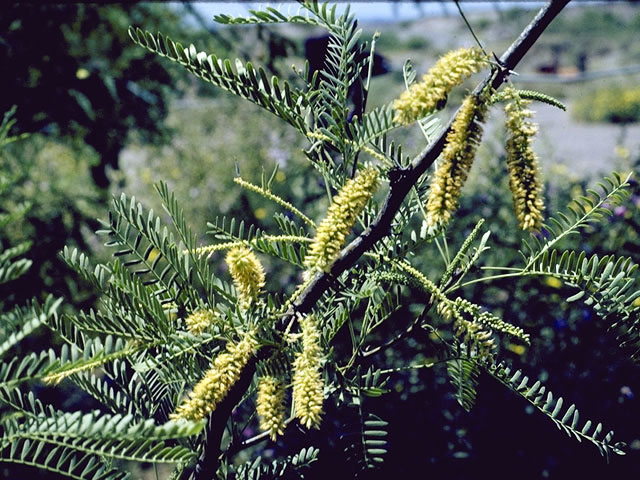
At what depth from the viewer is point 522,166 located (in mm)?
653

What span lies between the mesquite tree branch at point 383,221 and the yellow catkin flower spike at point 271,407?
0.12 feet

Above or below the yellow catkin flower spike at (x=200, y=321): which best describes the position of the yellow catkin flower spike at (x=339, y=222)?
above

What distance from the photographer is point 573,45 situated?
16703 mm

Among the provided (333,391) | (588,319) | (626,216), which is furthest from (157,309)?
(626,216)

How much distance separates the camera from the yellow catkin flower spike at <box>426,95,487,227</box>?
0.61m

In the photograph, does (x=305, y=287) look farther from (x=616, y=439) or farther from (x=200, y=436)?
(x=616, y=439)

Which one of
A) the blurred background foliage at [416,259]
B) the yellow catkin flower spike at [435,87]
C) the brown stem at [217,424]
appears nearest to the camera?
the yellow catkin flower spike at [435,87]

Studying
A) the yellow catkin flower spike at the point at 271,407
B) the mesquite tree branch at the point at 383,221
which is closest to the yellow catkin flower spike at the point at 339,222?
the mesquite tree branch at the point at 383,221

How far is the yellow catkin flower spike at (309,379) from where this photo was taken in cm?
61

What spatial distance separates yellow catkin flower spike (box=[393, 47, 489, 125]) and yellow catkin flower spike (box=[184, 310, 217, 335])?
0.29 metres

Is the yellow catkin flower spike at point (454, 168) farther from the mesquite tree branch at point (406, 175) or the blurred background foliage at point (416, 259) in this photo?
the blurred background foliage at point (416, 259)

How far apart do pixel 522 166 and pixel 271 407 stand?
0.35 metres

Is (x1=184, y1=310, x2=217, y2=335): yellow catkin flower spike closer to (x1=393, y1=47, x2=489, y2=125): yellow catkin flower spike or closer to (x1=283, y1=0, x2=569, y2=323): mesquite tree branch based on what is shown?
(x1=283, y1=0, x2=569, y2=323): mesquite tree branch

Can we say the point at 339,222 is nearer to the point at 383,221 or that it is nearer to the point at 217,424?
the point at 383,221
